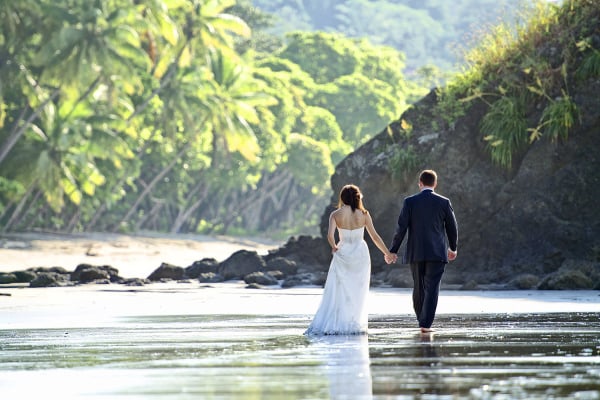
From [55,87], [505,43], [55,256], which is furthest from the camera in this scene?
[55,87]

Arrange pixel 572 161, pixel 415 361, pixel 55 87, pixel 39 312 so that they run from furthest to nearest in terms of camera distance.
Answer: pixel 55 87 < pixel 572 161 < pixel 39 312 < pixel 415 361

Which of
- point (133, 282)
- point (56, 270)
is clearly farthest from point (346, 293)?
point (56, 270)

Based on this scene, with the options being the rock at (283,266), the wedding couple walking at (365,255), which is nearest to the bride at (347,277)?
the wedding couple walking at (365,255)

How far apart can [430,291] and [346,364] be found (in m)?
3.74

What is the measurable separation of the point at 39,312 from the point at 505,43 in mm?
12609

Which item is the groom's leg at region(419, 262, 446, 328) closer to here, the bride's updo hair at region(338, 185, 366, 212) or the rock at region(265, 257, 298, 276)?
the bride's updo hair at region(338, 185, 366, 212)

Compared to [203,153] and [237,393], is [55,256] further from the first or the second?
[237,393]

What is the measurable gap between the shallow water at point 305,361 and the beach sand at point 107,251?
80.1 feet

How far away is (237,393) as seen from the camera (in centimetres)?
781

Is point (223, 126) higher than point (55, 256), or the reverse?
point (223, 126)

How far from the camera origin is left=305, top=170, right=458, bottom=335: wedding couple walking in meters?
13.1

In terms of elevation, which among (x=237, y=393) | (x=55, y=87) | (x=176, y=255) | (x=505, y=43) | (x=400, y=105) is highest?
(x=400, y=105)

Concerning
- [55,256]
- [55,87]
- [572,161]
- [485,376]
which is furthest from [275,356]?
[55,87]

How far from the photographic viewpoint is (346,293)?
522 inches
